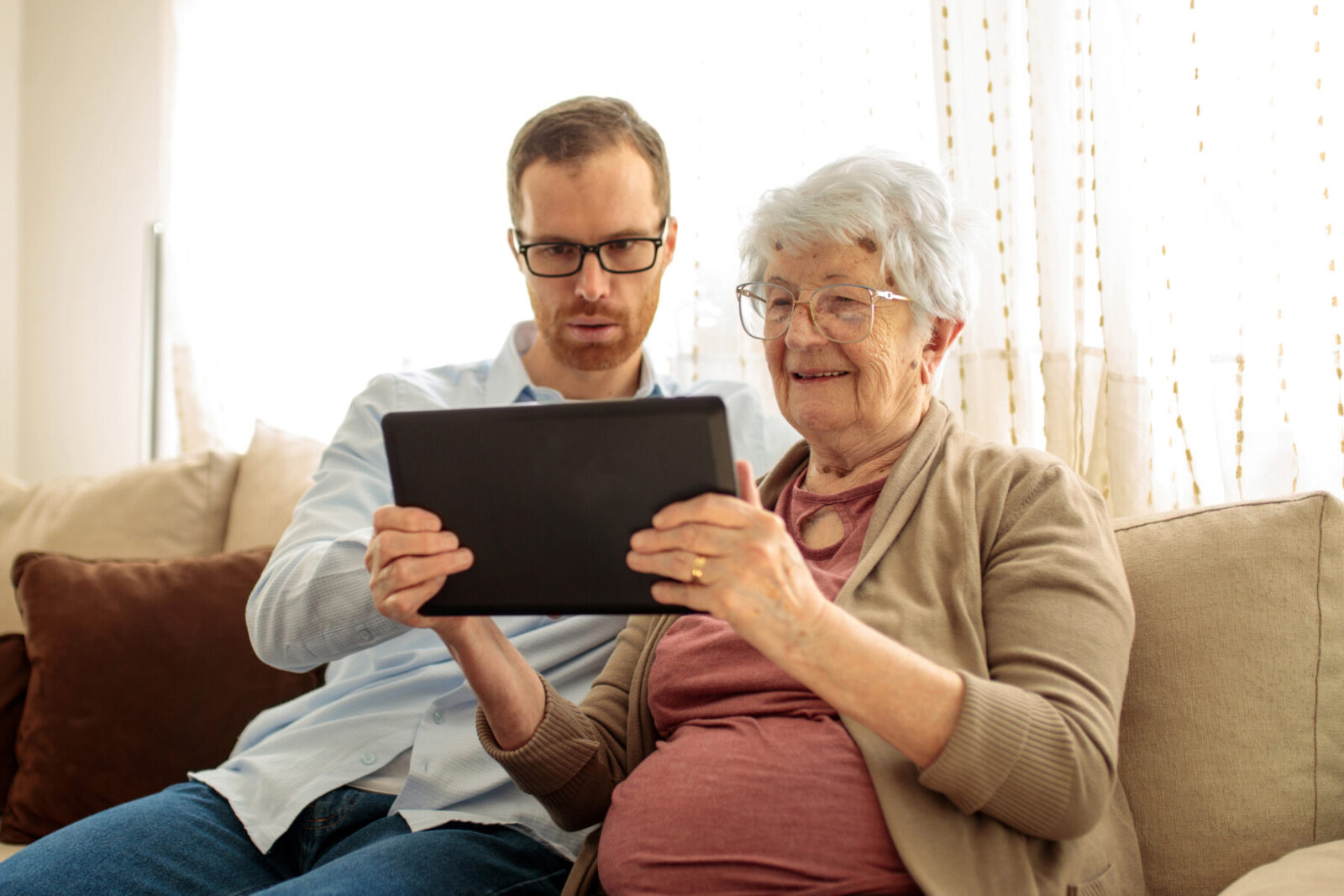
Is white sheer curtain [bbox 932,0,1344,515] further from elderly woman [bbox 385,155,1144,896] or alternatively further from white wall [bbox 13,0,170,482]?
white wall [bbox 13,0,170,482]

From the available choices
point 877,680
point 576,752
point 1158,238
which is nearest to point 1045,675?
point 877,680

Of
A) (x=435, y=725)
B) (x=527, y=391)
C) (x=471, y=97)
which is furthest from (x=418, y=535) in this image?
(x=471, y=97)

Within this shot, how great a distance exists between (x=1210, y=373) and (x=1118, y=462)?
0.70ft

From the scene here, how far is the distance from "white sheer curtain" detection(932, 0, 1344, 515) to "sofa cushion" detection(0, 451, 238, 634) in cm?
169

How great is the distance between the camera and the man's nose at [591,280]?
1.59 meters

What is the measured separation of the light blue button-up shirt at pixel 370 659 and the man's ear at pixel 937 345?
0.38 metres

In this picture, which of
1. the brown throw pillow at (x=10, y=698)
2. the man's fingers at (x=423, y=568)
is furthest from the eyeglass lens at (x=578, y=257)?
the brown throw pillow at (x=10, y=698)

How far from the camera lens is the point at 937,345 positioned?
1.36m

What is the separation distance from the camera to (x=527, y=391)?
1684mm

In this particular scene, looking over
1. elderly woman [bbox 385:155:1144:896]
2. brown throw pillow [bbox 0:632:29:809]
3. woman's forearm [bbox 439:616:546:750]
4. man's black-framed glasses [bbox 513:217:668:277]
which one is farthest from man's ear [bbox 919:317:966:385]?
brown throw pillow [bbox 0:632:29:809]

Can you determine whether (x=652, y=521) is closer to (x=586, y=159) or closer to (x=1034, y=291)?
(x=586, y=159)

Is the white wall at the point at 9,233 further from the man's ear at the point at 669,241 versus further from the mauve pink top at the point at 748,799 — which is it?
the mauve pink top at the point at 748,799

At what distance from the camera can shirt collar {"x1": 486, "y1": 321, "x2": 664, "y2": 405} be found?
1.67 meters

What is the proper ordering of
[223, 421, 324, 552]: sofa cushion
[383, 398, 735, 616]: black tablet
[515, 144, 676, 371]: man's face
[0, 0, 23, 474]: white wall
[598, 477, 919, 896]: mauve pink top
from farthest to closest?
[0, 0, 23, 474]: white wall, [223, 421, 324, 552]: sofa cushion, [515, 144, 676, 371]: man's face, [598, 477, 919, 896]: mauve pink top, [383, 398, 735, 616]: black tablet
